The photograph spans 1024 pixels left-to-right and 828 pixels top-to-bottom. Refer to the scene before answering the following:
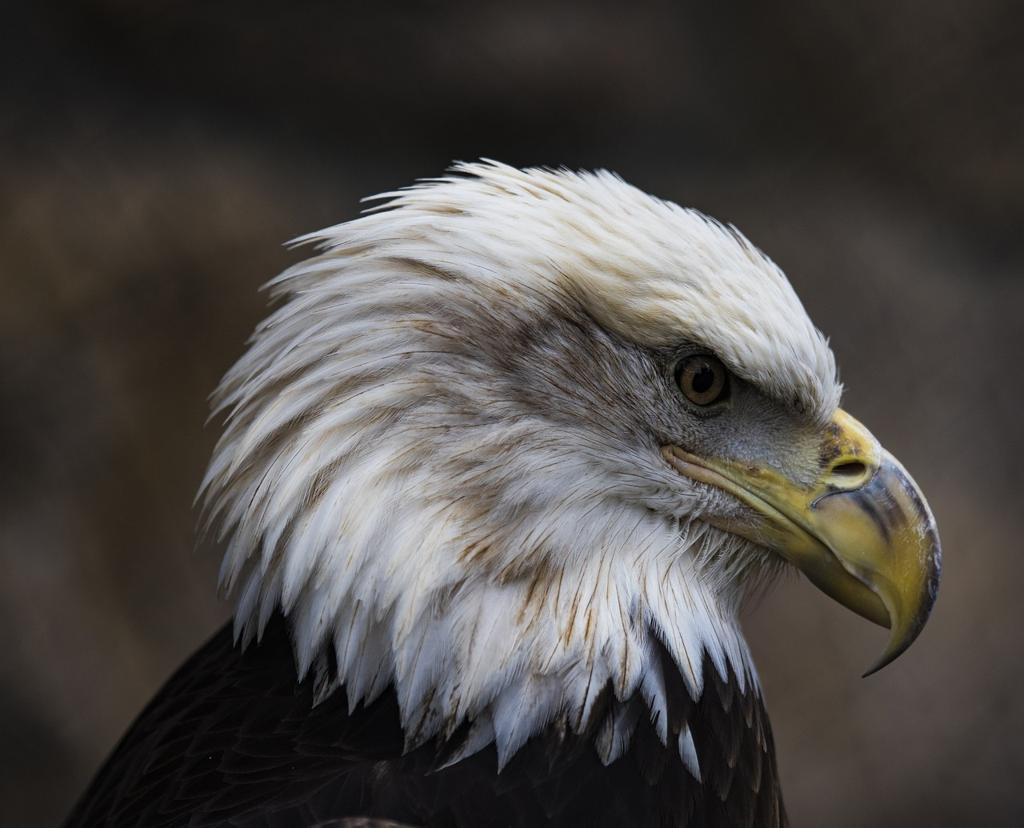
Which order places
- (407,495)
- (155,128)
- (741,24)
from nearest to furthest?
(407,495)
(155,128)
(741,24)

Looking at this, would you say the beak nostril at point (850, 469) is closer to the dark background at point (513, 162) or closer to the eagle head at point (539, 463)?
the eagle head at point (539, 463)

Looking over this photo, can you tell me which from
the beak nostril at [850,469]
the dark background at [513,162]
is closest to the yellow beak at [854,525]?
the beak nostril at [850,469]

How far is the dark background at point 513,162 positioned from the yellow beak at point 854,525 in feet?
7.89

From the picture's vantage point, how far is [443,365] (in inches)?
73.9

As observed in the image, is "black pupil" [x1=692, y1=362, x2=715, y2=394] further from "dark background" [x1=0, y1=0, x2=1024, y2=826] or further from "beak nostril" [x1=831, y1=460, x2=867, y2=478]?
"dark background" [x1=0, y1=0, x2=1024, y2=826]

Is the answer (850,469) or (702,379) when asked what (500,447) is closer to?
(702,379)

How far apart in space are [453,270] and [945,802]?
10.6 ft

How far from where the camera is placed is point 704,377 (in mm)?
1910

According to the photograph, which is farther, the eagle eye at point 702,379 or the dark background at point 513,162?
the dark background at point 513,162

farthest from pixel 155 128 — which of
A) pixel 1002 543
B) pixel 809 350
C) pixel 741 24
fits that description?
pixel 1002 543

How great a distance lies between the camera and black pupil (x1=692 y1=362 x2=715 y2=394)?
6.25 feet

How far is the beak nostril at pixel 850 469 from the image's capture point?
1.90 metres

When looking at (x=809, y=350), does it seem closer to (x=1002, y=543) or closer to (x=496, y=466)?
(x=496, y=466)

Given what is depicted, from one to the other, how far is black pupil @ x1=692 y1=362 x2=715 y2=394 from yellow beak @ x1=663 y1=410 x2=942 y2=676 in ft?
0.35
